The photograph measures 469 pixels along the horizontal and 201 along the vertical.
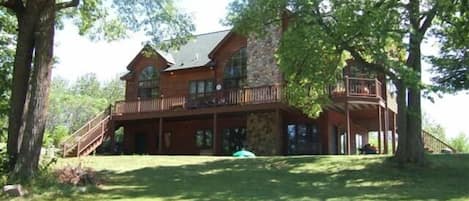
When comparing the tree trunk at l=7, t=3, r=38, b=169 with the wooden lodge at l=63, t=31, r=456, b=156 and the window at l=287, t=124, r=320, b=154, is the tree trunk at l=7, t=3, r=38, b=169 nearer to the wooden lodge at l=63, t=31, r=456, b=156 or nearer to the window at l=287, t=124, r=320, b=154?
the wooden lodge at l=63, t=31, r=456, b=156

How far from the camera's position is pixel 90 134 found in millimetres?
28250

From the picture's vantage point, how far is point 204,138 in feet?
101

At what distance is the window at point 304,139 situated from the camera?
2723cm

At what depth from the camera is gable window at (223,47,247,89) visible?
2920 centimetres

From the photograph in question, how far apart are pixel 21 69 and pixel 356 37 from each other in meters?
9.11

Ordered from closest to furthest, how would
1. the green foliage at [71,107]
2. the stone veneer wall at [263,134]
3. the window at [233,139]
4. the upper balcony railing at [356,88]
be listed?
the upper balcony railing at [356,88] → the stone veneer wall at [263,134] → the window at [233,139] → the green foliage at [71,107]


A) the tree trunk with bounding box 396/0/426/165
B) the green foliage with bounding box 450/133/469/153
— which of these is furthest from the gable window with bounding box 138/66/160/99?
the green foliage with bounding box 450/133/469/153

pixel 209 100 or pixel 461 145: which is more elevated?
pixel 209 100

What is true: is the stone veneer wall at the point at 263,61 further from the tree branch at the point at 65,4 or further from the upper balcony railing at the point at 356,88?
the tree branch at the point at 65,4

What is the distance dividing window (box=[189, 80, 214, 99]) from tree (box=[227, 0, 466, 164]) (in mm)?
11315

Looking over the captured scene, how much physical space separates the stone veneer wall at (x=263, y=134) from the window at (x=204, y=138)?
3.23 meters

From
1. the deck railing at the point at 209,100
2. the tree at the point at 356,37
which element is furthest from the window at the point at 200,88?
the tree at the point at 356,37

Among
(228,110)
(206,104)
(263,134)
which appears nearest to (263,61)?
(228,110)

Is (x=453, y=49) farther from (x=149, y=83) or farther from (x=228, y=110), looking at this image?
(x=149, y=83)
